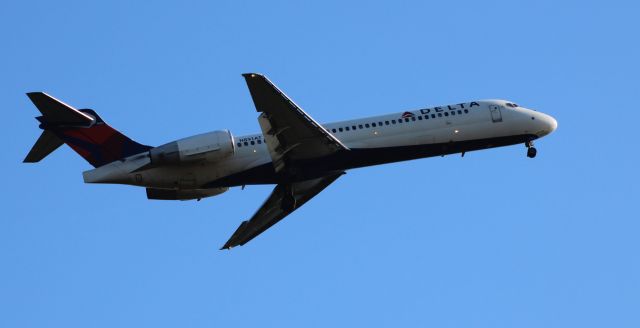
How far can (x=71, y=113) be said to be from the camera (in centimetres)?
4397

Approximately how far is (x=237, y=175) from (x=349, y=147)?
4508mm

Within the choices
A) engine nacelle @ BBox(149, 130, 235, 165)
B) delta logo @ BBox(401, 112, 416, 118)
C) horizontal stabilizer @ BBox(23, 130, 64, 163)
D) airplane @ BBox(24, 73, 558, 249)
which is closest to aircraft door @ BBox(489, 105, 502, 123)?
airplane @ BBox(24, 73, 558, 249)

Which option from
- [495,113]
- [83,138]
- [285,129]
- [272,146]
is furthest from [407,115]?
[83,138]

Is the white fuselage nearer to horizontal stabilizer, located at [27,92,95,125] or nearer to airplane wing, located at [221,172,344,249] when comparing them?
airplane wing, located at [221,172,344,249]

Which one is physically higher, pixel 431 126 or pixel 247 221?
pixel 431 126

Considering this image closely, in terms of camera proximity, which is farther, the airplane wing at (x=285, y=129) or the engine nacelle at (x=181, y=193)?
the engine nacelle at (x=181, y=193)

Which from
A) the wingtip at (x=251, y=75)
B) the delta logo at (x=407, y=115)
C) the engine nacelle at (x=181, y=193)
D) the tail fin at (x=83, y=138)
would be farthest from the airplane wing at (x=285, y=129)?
the tail fin at (x=83, y=138)

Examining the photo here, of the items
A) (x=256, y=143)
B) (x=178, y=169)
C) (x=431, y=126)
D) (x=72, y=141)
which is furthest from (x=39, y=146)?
(x=431, y=126)

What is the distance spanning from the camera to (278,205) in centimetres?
4841

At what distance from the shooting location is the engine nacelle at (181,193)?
151 ft

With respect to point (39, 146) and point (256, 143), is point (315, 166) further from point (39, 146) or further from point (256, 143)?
point (39, 146)

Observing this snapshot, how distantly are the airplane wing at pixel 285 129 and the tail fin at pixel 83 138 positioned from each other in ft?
17.2

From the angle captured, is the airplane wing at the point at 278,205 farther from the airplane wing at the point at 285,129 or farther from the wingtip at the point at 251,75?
the wingtip at the point at 251,75

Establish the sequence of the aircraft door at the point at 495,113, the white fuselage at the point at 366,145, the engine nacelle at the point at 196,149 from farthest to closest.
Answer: the aircraft door at the point at 495,113
the white fuselage at the point at 366,145
the engine nacelle at the point at 196,149
